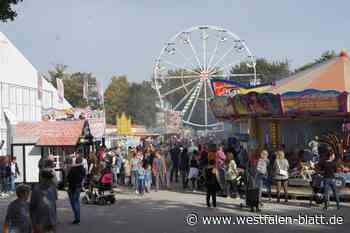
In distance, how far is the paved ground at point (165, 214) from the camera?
1138 centimetres

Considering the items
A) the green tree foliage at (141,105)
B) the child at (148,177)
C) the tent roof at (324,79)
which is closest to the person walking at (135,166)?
the child at (148,177)

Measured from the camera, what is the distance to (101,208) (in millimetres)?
15383

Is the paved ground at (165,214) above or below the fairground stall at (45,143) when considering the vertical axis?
below

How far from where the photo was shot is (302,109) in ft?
62.8

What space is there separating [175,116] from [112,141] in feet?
31.3

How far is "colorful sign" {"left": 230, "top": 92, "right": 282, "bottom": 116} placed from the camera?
1984cm

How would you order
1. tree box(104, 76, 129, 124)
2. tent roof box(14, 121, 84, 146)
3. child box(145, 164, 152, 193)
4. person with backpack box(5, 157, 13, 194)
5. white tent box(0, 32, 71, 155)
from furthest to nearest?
tree box(104, 76, 129, 124), white tent box(0, 32, 71, 155), tent roof box(14, 121, 84, 146), person with backpack box(5, 157, 13, 194), child box(145, 164, 152, 193)

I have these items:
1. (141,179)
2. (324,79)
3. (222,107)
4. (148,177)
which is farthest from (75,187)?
(222,107)

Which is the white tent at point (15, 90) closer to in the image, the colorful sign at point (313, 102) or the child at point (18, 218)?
the colorful sign at point (313, 102)

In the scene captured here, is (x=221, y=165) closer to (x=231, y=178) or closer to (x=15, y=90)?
(x=231, y=178)

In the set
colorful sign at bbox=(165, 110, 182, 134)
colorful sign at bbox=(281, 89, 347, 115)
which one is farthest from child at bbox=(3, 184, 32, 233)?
colorful sign at bbox=(165, 110, 182, 134)

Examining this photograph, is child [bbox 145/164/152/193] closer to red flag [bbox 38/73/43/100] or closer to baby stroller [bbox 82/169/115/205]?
baby stroller [bbox 82/169/115/205]

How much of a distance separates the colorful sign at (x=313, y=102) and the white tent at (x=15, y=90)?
13.2 metres

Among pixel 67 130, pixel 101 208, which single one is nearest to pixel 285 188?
pixel 101 208
